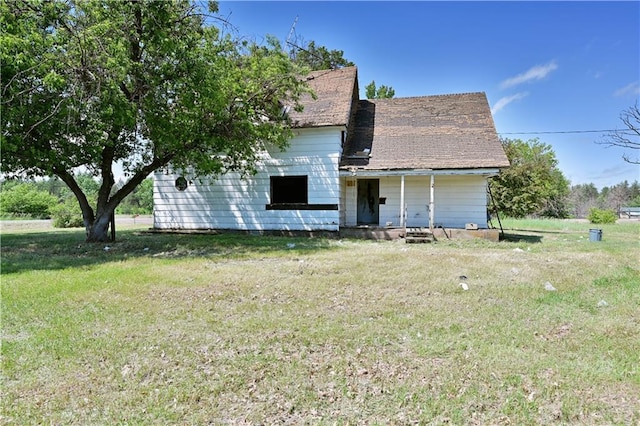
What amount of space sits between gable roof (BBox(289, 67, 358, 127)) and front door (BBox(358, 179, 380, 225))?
293 centimetres

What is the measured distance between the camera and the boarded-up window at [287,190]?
1422 centimetres

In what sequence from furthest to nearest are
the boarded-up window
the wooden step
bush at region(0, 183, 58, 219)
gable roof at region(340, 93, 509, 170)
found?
1. bush at region(0, 183, 58, 219)
2. the boarded-up window
3. gable roof at region(340, 93, 509, 170)
4. the wooden step

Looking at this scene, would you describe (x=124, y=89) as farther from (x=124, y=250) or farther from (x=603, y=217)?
(x=603, y=217)

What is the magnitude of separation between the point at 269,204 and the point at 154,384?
11343 millimetres

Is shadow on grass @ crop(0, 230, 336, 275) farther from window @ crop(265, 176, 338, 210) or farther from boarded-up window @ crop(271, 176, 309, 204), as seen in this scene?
boarded-up window @ crop(271, 176, 309, 204)

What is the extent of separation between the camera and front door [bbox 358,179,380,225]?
15164mm

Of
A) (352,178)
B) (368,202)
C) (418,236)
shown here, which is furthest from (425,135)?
(418,236)

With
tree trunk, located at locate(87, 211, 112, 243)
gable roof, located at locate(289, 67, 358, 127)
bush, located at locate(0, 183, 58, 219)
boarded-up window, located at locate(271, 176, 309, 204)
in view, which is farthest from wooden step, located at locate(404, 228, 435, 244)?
bush, located at locate(0, 183, 58, 219)

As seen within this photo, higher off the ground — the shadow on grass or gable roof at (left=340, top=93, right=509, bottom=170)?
gable roof at (left=340, top=93, right=509, bottom=170)

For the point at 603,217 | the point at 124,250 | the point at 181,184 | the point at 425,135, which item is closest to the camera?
the point at 124,250

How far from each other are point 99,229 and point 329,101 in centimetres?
928

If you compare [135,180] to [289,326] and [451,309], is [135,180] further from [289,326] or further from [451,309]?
[451,309]

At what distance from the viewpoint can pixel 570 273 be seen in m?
6.92

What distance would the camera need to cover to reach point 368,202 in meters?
15.4
